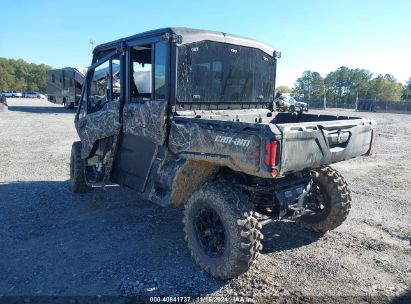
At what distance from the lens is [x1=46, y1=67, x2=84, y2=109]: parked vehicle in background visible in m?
24.6

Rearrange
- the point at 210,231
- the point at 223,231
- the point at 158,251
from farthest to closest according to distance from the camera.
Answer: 1. the point at 158,251
2. the point at 210,231
3. the point at 223,231

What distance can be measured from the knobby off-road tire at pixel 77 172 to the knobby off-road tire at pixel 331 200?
12.4ft

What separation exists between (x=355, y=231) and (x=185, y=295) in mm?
2720

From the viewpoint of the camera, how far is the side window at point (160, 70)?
4277mm

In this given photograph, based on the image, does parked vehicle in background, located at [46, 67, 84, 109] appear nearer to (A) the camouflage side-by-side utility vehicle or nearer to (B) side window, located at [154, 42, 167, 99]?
(A) the camouflage side-by-side utility vehicle

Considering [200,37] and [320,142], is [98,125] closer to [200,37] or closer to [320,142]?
[200,37]

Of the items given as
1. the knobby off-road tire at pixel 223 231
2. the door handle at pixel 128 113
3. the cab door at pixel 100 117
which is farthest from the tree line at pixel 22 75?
the knobby off-road tire at pixel 223 231

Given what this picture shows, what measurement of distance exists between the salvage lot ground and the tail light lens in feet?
4.24

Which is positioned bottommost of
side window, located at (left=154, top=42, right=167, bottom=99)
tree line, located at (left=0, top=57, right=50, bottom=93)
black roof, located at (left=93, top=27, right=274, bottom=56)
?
side window, located at (left=154, top=42, right=167, bottom=99)

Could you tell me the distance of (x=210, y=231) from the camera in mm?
3918

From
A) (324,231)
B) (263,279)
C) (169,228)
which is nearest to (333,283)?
(263,279)

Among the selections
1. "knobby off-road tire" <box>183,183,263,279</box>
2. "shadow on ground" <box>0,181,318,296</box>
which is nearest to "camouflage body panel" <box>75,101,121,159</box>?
"shadow on ground" <box>0,181,318,296</box>

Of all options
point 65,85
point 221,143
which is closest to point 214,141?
point 221,143

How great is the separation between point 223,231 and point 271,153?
1146 mm
